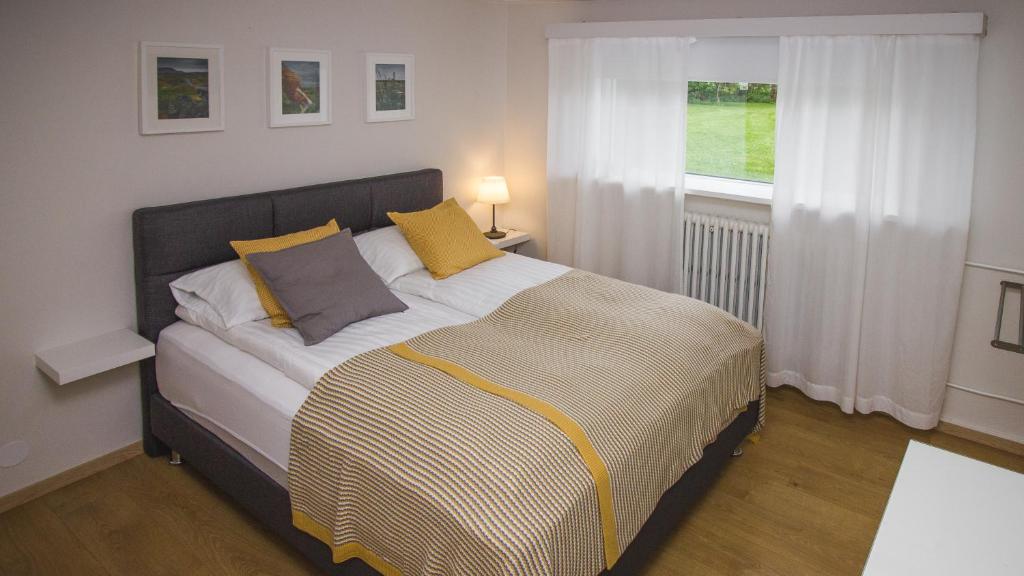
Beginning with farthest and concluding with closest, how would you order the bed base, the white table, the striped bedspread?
the bed base, the striped bedspread, the white table

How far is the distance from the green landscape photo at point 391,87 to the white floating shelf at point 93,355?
5.58 feet

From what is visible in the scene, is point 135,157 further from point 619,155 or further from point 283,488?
point 619,155

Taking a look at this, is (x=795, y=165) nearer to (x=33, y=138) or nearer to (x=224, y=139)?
(x=224, y=139)

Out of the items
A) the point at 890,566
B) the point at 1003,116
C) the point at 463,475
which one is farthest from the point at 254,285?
the point at 1003,116

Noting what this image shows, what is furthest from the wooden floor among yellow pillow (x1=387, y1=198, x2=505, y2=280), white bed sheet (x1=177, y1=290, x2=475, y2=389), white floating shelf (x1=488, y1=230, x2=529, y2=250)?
white floating shelf (x1=488, y1=230, x2=529, y2=250)

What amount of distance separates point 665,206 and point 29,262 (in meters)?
2.94

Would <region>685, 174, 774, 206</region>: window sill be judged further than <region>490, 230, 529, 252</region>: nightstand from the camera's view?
No

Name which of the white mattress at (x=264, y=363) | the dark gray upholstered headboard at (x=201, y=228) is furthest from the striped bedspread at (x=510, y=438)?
the dark gray upholstered headboard at (x=201, y=228)

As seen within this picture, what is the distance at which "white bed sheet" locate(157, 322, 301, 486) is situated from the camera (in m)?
2.56

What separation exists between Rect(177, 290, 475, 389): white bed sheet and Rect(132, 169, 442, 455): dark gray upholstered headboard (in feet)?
0.46

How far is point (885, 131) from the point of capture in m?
3.32

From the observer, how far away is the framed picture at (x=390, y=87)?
389cm

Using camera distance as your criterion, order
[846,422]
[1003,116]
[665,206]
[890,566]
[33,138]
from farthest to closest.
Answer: [665,206], [846,422], [1003,116], [33,138], [890,566]

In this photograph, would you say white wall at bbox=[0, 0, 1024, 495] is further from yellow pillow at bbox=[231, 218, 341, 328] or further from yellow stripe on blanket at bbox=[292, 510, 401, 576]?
yellow stripe on blanket at bbox=[292, 510, 401, 576]
